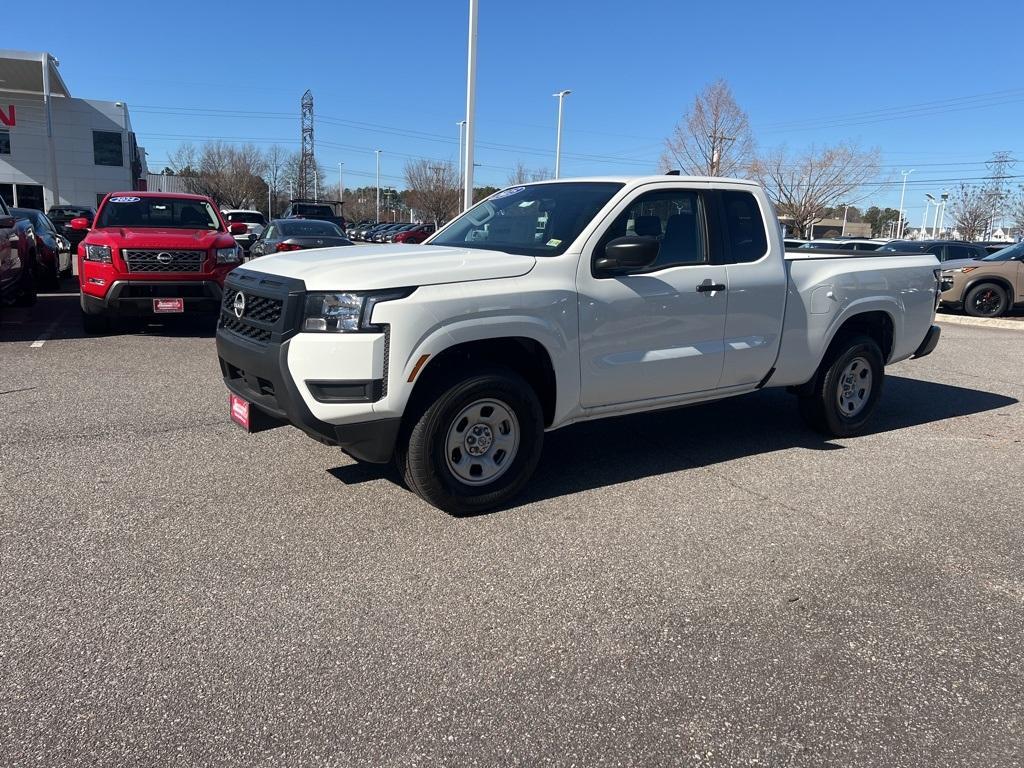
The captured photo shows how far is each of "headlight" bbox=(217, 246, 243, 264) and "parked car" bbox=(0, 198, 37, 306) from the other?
2.96 m

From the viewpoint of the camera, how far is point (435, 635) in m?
3.27

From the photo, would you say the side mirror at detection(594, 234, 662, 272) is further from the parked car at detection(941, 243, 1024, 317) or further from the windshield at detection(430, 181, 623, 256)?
the parked car at detection(941, 243, 1024, 317)

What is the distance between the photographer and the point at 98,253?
9.29 meters

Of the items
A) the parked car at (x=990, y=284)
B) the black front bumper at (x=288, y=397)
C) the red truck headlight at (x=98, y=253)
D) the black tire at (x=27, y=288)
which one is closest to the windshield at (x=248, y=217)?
the black tire at (x=27, y=288)

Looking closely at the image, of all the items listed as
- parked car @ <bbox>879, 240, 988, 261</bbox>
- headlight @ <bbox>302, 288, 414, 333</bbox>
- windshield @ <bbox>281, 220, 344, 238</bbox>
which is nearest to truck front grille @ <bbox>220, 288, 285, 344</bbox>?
headlight @ <bbox>302, 288, 414, 333</bbox>

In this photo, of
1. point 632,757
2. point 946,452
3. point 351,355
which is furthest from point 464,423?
point 946,452

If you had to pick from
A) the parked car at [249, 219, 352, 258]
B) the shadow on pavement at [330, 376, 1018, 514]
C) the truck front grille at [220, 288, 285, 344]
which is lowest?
the shadow on pavement at [330, 376, 1018, 514]

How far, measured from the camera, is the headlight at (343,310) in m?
4.01

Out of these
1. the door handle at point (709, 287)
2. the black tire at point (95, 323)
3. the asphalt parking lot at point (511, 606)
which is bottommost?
the asphalt parking lot at point (511, 606)

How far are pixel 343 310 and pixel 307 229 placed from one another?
13532 millimetres

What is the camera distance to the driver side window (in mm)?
5020

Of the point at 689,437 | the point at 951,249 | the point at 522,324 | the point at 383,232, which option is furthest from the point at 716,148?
the point at 522,324

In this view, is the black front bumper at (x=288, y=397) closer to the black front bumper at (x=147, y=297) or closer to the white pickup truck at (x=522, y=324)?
the white pickup truck at (x=522, y=324)

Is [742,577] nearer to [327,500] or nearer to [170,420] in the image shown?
[327,500]
